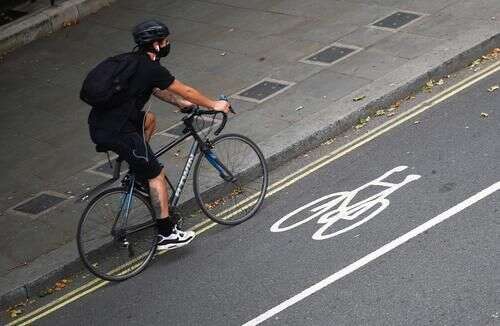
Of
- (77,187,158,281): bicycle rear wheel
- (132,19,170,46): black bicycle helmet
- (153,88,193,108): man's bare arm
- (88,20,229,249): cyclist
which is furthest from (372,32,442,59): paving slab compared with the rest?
(77,187,158,281): bicycle rear wheel

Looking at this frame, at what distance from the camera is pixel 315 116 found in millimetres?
10820

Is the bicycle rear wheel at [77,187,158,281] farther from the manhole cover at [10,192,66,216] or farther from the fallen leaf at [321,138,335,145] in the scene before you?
→ the fallen leaf at [321,138,335,145]

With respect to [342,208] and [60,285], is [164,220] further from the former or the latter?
[342,208]

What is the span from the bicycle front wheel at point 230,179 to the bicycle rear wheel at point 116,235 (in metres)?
0.59

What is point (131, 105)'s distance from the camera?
8195 millimetres

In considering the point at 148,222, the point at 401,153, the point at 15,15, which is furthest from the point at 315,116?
the point at 15,15

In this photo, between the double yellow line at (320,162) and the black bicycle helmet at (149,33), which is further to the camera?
the double yellow line at (320,162)

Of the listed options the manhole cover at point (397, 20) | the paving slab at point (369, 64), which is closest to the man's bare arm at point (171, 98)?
the paving slab at point (369, 64)

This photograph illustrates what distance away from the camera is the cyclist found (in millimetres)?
8117

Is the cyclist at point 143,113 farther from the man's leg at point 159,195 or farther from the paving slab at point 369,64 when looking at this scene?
the paving slab at point 369,64

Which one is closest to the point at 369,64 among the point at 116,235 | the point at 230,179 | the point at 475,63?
the point at 475,63

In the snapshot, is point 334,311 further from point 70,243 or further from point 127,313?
point 70,243

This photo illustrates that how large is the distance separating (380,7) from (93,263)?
6.79 m

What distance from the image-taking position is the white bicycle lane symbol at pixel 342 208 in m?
8.38
